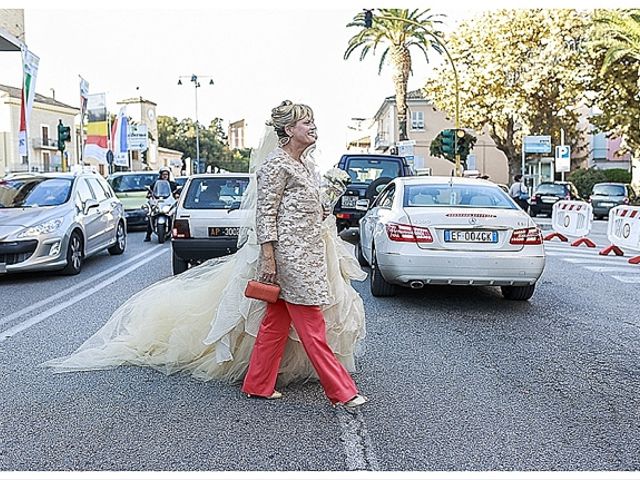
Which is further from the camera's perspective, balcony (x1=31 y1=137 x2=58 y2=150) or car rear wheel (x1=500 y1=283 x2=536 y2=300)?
balcony (x1=31 y1=137 x2=58 y2=150)

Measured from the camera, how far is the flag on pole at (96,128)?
29.8m

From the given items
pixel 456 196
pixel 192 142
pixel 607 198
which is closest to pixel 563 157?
pixel 607 198

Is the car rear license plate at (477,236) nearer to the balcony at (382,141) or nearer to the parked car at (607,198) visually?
the parked car at (607,198)

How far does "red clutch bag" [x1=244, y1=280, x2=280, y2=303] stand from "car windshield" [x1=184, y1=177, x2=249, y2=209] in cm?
590

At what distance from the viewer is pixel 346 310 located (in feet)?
16.5

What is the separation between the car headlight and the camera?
33.2 feet

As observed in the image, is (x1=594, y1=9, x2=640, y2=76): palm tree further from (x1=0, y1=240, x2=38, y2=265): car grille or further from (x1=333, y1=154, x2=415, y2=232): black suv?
(x1=0, y1=240, x2=38, y2=265): car grille

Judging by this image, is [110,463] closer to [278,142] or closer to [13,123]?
[278,142]

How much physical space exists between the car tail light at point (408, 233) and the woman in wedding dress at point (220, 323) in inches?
97.6

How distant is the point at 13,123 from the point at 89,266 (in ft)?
178

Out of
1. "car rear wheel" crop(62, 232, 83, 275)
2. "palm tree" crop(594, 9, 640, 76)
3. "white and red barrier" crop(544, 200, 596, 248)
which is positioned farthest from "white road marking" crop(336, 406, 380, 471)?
"palm tree" crop(594, 9, 640, 76)

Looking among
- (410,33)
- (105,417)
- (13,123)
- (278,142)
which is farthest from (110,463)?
(13,123)

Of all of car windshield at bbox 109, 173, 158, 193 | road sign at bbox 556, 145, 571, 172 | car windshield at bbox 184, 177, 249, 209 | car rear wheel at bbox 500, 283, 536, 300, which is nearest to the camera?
car rear wheel at bbox 500, 283, 536, 300

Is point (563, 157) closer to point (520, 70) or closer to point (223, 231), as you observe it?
point (520, 70)
